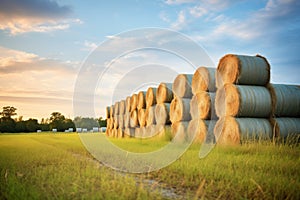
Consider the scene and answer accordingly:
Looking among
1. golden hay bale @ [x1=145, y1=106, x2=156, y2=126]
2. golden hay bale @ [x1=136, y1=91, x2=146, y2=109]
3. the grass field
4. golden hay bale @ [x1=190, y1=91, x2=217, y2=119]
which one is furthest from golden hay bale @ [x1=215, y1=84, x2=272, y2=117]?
golden hay bale @ [x1=136, y1=91, x2=146, y2=109]

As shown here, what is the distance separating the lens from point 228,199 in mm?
2861

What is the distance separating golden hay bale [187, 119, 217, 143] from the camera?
27.5ft

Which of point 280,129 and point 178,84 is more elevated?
point 178,84

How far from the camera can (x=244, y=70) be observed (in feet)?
25.1

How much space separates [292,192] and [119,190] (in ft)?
5.17

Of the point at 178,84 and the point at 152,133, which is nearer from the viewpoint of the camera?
the point at 178,84

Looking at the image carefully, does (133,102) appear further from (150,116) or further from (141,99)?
(150,116)

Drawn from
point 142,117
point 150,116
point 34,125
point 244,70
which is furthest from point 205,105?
point 34,125

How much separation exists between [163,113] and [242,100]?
12.9 feet

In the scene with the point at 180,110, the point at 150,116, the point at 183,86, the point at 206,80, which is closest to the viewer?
the point at 206,80

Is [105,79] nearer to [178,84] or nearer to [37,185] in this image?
[178,84]

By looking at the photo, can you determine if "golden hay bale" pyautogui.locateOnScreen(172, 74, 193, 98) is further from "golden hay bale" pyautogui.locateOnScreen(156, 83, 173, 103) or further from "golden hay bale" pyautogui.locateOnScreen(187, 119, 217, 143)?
"golden hay bale" pyautogui.locateOnScreen(187, 119, 217, 143)

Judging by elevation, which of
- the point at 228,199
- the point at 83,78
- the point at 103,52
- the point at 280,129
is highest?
the point at 103,52

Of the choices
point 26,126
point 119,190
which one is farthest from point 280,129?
point 26,126
